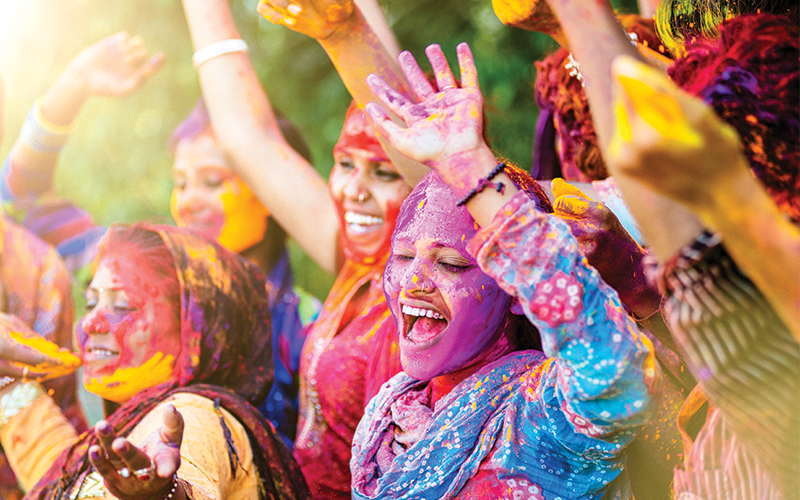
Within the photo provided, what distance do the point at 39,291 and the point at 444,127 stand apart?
2.24m

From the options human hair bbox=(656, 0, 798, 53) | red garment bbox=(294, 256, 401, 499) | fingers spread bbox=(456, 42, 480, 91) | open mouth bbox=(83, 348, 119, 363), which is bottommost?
red garment bbox=(294, 256, 401, 499)

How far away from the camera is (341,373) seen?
2062 mm

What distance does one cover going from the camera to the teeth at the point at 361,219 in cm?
213

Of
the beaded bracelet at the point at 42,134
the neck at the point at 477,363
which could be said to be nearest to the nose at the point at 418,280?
the neck at the point at 477,363

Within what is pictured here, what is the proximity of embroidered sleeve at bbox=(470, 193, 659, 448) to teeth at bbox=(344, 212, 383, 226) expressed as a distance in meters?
1.02

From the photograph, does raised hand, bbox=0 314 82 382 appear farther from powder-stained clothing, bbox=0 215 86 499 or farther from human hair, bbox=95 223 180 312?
human hair, bbox=95 223 180 312

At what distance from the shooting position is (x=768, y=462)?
101cm

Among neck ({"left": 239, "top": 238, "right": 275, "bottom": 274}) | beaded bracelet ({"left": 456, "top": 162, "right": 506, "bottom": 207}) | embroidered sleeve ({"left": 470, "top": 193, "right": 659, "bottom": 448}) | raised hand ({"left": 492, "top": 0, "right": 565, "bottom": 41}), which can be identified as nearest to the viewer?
embroidered sleeve ({"left": 470, "top": 193, "right": 659, "bottom": 448})

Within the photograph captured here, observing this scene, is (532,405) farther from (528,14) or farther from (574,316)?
(528,14)

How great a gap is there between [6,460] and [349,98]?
1806 millimetres

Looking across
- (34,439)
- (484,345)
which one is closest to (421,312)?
(484,345)

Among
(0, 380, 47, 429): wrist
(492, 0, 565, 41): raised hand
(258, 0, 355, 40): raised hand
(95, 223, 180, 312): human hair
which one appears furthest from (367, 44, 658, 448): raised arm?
(0, 380, 47, 429): wrist

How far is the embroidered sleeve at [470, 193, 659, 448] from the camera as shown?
107 centimetres

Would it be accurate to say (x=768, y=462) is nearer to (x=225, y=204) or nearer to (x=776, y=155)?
(x=776, y=155)
